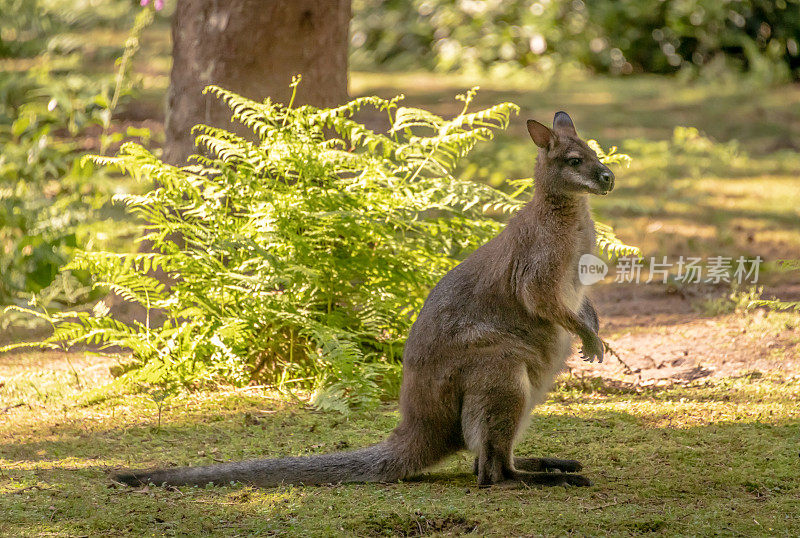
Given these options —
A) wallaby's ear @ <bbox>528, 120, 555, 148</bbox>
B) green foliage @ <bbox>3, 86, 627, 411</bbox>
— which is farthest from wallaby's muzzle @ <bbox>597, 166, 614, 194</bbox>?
green foliage @ <bbox>3, 86, 627, 411</bbox>

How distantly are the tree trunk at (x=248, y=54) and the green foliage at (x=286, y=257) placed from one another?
0.65m

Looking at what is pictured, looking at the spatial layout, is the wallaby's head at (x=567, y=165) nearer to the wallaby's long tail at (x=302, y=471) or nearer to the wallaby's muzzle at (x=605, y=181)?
the wallaby's muzzle at (x=605, y=181)

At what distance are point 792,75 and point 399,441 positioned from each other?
11874 millimetres

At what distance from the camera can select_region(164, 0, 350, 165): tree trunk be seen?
6.06 metres

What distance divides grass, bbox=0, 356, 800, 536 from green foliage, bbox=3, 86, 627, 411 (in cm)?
30

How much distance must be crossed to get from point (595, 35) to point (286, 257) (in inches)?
408

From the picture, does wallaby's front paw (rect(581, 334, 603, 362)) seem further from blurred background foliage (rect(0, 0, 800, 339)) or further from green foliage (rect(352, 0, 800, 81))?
green foliage (rect(352, 0, 800, 81))

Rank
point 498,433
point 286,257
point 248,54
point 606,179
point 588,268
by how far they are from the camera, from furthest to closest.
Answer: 1. point 248,54
2. point 286,257
3. point 588,268
4. point 606,179
5. point 498,433

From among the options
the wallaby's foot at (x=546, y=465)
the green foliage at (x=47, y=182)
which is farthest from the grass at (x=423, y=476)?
the green foliage at (x=47, y=182)

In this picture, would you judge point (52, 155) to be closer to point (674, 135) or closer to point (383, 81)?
point (383, 81)

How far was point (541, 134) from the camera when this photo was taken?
4.25 meters

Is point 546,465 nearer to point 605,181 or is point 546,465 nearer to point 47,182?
point 605,181

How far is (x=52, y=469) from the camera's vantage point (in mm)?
4109

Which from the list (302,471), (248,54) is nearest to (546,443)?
(302,471)
